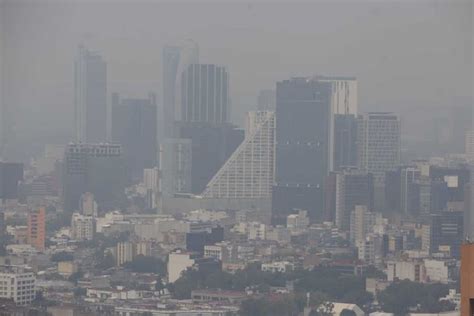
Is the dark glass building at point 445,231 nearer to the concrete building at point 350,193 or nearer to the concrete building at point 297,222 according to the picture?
the concrete building at point 350,193

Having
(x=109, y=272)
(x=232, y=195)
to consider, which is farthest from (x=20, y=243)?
(x=232, y=195)

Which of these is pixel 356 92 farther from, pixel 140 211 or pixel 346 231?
pixel 140 211

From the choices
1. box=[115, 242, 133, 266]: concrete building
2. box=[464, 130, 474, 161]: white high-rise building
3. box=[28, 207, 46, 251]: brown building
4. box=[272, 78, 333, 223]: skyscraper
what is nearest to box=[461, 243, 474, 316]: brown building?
box=[464, 130, 474, 161]: white high-rise building

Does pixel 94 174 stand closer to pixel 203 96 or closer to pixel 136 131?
pixel 136 131

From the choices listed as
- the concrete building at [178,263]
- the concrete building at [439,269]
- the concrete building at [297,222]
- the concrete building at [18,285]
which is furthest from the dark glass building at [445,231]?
the concrete building at [18,285]

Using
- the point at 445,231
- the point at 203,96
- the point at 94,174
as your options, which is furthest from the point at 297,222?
the point at 94,174
